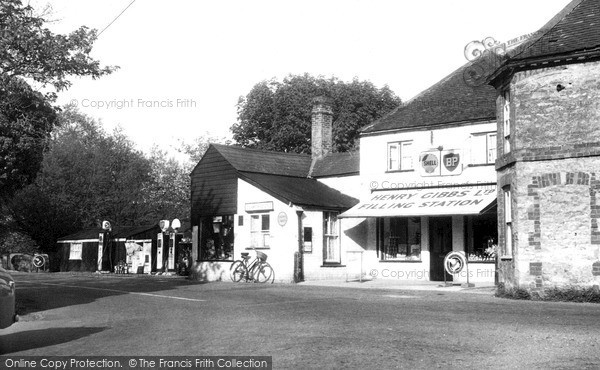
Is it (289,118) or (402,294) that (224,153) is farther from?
(289,118)

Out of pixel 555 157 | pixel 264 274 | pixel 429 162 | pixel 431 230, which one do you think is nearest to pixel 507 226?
pixel 555 157

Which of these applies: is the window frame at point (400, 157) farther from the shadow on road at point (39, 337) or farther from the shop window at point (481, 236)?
the shadow on road at point (39, 337)

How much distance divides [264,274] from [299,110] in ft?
82.0

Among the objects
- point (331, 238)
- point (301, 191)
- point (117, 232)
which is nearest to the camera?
point (331, 238)

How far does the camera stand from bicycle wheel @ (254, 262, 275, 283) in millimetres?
28531

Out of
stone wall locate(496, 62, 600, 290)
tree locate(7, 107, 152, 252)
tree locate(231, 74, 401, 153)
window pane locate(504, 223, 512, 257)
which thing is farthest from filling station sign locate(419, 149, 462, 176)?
tree locate(7, 107, 152, 252)

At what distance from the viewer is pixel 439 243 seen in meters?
28.0

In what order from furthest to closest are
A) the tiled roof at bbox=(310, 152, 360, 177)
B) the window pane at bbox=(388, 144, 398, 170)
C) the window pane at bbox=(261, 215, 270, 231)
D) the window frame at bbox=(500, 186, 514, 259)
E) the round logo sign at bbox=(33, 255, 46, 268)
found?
the round logo sign at bbox=(33, 255, 46, 268) → the tiled roof at bbox=(310, 152, 360, 177) → the window pane at bbox=(388, 144, 398, 170) → the window pane at bbox=(261, 215, 270, 231) → the window frame at bbox=(500, 186, 514, 259)

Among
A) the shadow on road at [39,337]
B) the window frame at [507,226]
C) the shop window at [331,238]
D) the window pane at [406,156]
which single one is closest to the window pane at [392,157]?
the window pane at [406,156]

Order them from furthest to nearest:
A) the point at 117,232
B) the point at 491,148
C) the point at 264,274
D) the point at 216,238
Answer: the point at 117,232 < the point at 216,238 < the point at 264,274 < the point at 491,148

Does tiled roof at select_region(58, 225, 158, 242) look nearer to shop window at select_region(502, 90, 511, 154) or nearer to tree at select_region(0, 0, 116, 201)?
tree at select_region(0, 0, 116, 201)

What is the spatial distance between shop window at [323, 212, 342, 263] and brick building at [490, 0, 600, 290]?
10.4 meters

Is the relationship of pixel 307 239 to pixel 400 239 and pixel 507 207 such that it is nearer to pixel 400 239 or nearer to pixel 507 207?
pixel 400 239

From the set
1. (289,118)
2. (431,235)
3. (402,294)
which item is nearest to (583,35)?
(402,294)
